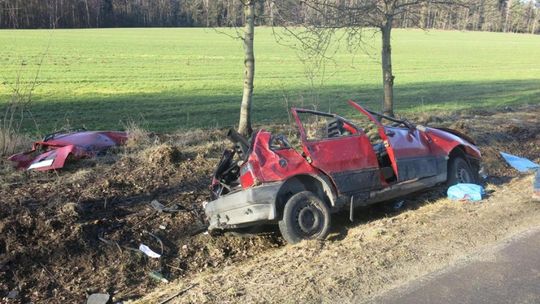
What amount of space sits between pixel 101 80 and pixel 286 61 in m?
18.3

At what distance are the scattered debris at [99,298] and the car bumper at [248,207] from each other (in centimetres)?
151

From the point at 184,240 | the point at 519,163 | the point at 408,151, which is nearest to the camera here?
the point at 184,240

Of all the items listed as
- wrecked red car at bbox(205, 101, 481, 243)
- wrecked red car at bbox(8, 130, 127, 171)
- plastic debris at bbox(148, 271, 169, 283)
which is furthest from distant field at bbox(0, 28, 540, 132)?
plastic debris at bbox(148, 271, 169, 283)

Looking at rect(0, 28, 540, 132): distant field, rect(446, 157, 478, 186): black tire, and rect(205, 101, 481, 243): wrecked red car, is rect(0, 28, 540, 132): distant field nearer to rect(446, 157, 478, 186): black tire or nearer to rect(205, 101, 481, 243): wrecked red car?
rect(446, 157, 478, 186): black tire

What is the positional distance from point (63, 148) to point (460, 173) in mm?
6241

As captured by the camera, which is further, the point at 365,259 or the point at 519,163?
the point at 519,163

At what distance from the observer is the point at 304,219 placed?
19.3ft

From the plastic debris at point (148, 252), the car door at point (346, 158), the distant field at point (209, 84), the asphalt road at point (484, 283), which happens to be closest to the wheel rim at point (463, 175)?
the car door at point (346, 158)

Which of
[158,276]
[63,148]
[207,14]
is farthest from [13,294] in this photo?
[207,14]

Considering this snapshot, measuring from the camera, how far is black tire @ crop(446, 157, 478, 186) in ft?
24.8

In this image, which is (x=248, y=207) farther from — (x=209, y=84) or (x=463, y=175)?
(x=209, y=84)

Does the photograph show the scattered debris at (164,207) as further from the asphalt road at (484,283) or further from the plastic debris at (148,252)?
the asphalt road at (484,283)

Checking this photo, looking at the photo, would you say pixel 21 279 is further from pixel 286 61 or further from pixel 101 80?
pixel 286 61

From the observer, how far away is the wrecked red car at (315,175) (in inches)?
230
